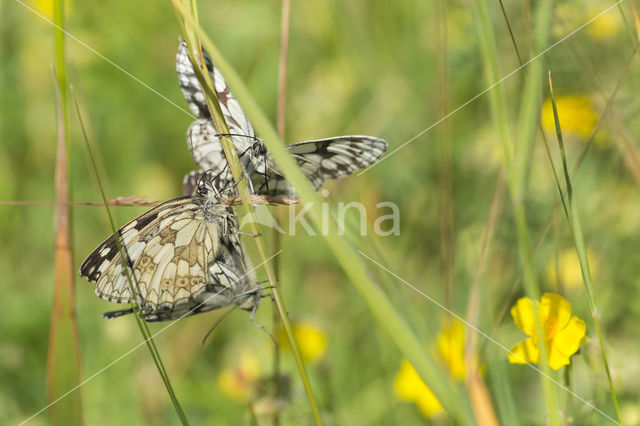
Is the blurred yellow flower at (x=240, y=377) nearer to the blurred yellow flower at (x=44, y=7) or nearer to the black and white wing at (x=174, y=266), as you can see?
the black and white wing at (x=174, y=266)

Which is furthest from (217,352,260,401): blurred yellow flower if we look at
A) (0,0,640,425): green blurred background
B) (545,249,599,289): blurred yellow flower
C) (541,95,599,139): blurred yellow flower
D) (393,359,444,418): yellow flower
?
(541,95,599,139): blurred yellow flower

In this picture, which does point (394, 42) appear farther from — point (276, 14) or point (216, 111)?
point (216, 111)

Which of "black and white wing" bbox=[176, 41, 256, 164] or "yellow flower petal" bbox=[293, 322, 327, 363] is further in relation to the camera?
"yellow flower petal" bbox=[293, 322, 327, 363]

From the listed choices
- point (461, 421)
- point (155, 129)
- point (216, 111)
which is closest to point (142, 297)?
point (216, 111)

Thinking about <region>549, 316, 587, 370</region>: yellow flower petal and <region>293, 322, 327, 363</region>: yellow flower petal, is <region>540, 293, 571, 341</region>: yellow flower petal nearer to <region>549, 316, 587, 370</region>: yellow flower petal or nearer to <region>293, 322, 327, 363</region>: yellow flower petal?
<region>549, 316, 587, 370</region>: yellow flower petal

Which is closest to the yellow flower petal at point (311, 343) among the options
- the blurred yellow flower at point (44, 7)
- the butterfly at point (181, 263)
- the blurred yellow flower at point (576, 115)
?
the butterfly at point (181, 263)

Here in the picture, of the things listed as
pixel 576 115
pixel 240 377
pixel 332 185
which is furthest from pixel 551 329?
pixel 576 115
